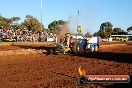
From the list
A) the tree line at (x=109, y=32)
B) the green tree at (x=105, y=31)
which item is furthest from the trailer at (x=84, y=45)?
the green tree at (x=105, y=31)

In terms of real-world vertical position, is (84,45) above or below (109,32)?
below

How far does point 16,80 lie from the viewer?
39.9ft

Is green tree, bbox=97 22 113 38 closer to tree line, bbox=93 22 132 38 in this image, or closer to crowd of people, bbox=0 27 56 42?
tree line, bbox=93 22 132 38

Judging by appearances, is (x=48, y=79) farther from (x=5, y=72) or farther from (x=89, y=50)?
(x=89, y=50)

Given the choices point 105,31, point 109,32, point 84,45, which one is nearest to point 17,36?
point 84,45

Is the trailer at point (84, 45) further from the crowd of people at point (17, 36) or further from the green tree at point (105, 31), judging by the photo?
the green tree at point (105, 31)

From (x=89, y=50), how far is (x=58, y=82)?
18.4 metres

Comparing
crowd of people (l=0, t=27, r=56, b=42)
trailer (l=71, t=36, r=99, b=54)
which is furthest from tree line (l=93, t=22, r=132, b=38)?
trailer (l=71, t=36, r=99, b=54)

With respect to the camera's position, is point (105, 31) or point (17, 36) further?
point (105, 31)

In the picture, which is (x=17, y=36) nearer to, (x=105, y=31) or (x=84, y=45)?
(x=84, y=45)

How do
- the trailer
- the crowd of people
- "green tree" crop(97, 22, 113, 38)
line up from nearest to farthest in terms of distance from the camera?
the trailer → the crowd of people → "green tree" crop(97, 22, 113, 38)

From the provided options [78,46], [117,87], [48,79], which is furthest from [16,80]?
[78,46]

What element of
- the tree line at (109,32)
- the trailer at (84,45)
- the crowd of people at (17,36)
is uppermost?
the tree line at (109,32)

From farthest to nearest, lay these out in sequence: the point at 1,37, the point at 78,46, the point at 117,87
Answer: the point at 1,37 → the point at 78,46 → the point at 117,87
